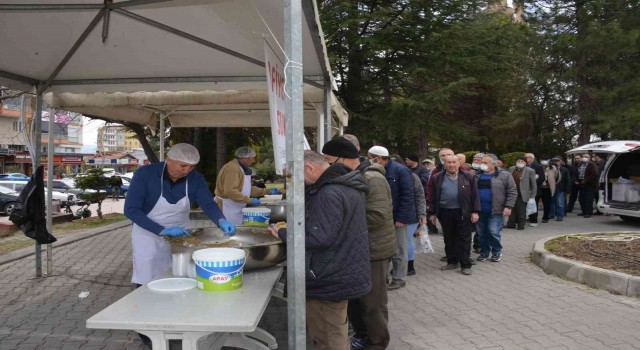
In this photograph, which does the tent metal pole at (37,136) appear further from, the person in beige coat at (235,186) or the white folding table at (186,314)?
the white folding table at (186,314)

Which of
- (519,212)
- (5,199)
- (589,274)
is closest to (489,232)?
(589,274)

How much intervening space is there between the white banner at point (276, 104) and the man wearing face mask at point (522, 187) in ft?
28.9

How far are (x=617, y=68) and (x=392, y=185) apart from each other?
16.0 metres

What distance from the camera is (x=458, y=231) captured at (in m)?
6.70

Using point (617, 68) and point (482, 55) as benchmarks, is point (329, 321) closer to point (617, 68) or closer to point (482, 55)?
point (482, 55)

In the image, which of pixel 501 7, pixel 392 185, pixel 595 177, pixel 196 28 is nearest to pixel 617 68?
pixel 501 7

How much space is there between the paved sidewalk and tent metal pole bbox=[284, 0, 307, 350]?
2017 mm

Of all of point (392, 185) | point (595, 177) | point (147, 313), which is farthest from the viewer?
point (595, 177)

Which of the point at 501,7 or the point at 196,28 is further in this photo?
the point at 501,7

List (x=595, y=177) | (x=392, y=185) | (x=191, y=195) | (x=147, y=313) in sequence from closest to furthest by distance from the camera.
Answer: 1. (x=147, y=313)
2. (x=191, y=195)
3. (x=392, y=185)
4. (x=595, y=177)

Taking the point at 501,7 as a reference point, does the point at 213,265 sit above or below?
below

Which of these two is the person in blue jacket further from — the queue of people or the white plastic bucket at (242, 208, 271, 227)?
the white plastic bucket at (242, 208, 271, 227)

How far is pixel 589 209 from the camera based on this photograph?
44.3ft

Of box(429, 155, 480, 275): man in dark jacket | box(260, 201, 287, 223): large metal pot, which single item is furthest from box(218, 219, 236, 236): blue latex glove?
box(429, 155, 480, 275): man in dark jacket
